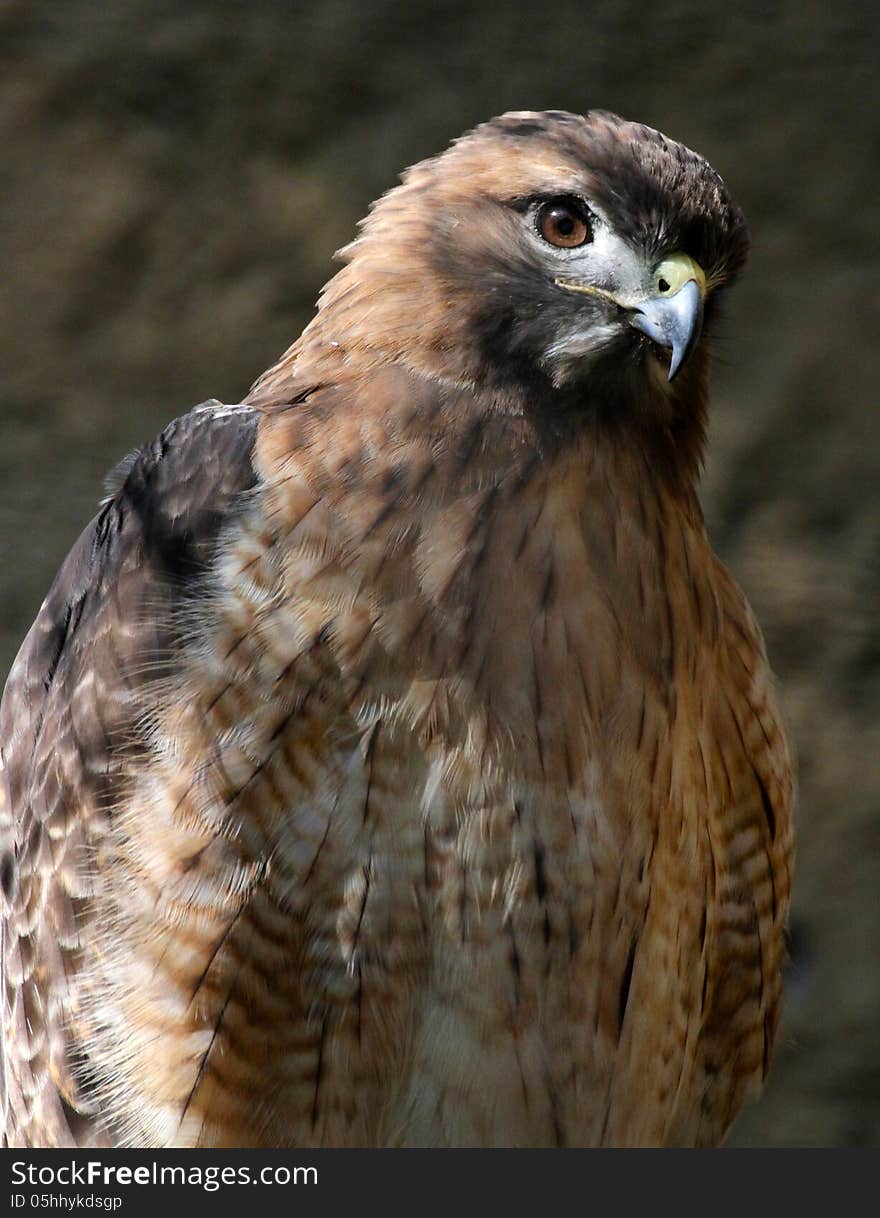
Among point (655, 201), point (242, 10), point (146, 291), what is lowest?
point (655, 201)

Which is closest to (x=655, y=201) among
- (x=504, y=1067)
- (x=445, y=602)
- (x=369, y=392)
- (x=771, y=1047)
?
(x=369, y=392)

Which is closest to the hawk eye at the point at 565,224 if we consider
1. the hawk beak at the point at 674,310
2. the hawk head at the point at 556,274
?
the hawk head at the point at 556,274

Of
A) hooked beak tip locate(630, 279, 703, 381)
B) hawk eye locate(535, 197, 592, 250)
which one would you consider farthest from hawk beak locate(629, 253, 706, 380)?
hawk eye locate(535, 197, 592, 250)

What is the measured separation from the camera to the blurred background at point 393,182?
4109mm

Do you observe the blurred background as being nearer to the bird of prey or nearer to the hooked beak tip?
the bird of prey

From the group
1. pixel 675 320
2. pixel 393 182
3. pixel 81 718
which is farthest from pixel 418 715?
pixel 393 182

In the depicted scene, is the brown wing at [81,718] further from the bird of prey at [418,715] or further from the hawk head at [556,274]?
the hawk head at [556,274]

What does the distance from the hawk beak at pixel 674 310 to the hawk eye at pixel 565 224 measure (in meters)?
0.13

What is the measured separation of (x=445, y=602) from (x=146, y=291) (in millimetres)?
2159

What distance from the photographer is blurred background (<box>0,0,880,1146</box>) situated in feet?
13.5

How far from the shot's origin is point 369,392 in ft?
8.19

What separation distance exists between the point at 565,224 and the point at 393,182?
1825 mm

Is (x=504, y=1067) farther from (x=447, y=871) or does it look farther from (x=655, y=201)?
(x=655, y=201)

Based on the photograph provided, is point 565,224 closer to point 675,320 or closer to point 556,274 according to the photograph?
point 556,274
